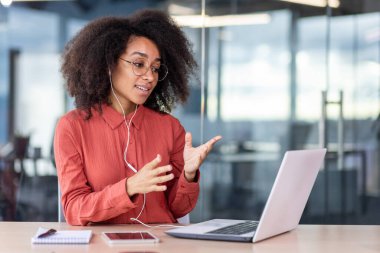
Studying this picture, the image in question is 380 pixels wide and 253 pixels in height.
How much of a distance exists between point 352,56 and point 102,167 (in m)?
3.64

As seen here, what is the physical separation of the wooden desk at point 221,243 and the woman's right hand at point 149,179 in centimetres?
15

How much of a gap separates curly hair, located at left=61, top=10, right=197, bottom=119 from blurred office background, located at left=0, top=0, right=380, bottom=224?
2.64m

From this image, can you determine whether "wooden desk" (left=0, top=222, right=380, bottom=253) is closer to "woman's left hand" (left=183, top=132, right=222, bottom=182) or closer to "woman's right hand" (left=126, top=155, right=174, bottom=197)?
"woman's right hand" (left=126, top=155, right=174, bottom=197)

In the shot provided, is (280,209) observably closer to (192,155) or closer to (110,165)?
(192,155)

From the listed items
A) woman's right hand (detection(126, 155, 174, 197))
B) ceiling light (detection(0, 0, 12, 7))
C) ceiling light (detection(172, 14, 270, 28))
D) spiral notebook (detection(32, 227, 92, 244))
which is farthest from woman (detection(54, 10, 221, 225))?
ceiling light (detection(0, 0, 12, 7))

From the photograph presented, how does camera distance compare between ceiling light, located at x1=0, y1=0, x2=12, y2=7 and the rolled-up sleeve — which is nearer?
the rolled-up sleeve

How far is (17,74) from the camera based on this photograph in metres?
5.77

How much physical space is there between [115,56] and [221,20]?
3.12m

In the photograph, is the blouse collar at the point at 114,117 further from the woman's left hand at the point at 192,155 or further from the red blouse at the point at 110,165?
the woman's left hand at the point at 192,155

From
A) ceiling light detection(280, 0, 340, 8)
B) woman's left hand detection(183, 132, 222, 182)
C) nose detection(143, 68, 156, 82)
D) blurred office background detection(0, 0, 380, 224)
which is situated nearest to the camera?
woman's left hand detection(183, 132, 222, 182)

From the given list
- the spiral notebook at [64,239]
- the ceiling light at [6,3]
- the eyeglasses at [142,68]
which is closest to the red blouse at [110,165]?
the eyeglasses at [142,68]

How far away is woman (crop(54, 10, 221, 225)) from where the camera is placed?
2.61 m

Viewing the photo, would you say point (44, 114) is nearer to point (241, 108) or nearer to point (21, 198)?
point (21, 198)

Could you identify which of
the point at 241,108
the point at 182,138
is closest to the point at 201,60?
the point at 241,108
